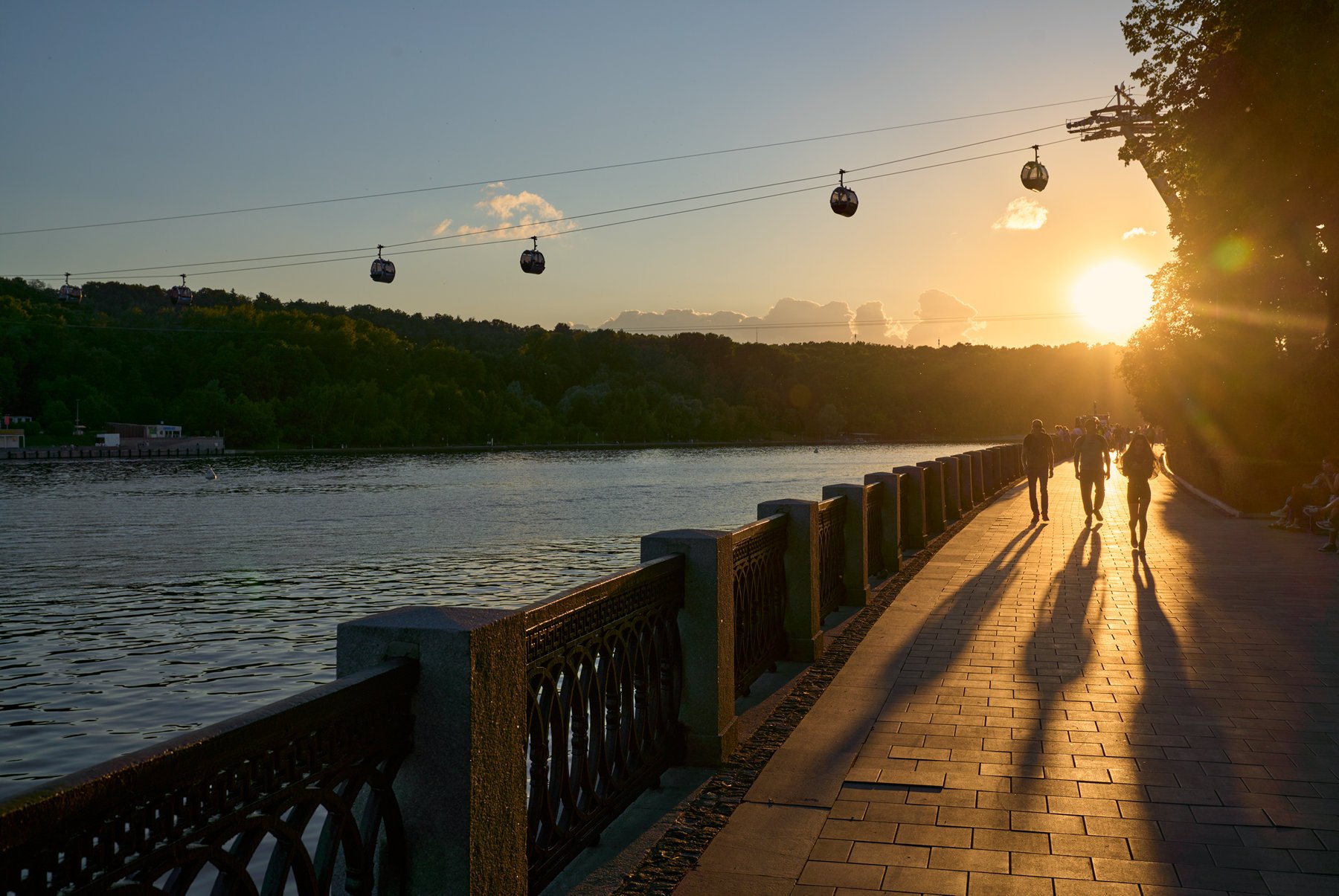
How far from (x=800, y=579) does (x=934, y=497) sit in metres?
10.1

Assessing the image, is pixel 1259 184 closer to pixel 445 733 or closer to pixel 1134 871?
pixel 1134 871

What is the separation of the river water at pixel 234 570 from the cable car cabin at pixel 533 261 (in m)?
6.97

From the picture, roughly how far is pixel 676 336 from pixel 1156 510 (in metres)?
167

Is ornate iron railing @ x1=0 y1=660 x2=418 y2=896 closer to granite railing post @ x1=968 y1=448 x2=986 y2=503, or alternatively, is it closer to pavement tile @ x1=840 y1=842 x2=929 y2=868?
Result: pavement tile @ x1=840 y1=842 x2=929 y2=868

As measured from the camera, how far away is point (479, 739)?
324 cm

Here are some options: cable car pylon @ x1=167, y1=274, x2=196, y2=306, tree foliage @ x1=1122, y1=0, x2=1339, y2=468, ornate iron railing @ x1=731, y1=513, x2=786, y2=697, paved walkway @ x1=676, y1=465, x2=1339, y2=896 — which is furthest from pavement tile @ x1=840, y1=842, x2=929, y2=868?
cable car pylon @ x1=167, y1=274, x2=196, y2=306

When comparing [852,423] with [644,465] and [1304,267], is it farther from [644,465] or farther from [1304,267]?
[1304,267]

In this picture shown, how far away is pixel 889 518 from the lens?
44.3 ft

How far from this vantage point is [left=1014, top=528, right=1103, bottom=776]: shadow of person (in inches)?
235

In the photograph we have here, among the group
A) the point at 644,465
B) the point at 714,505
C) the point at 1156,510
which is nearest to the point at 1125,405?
the point at 644,465

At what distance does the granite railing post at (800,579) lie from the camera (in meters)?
8.30

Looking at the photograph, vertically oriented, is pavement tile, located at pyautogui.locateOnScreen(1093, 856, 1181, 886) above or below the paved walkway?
above

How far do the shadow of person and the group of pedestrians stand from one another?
195 cm

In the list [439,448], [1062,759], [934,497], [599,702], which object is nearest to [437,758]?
[599,702]
